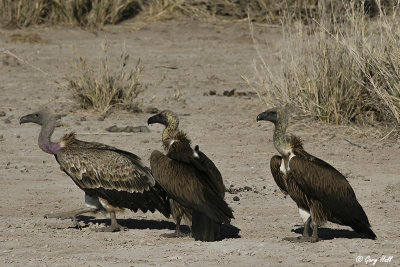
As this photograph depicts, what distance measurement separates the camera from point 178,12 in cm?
2028

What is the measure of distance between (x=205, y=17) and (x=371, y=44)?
26.7ft

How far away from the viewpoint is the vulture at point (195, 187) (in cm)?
779

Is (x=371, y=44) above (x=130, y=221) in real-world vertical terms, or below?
above

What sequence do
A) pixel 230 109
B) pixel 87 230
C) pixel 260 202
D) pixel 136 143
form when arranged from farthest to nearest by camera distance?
1. pixel 230 109
2. pixel 136 143
3. pixel 260 202
4. pixel 87 230

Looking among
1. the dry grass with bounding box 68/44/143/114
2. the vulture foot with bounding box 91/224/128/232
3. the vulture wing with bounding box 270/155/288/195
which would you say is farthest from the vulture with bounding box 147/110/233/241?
the dry grass with bounding box 68/44/143/114

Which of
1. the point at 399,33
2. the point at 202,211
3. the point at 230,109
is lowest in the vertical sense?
the point at 230,109

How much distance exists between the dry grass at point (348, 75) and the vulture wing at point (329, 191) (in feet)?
13.7

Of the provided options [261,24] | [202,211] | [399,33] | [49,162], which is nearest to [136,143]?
[49,162]

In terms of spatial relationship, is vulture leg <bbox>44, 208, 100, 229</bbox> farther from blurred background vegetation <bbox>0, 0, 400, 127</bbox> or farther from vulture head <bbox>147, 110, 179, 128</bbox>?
blurred background vegetation <bbox>0, 0, 400, 127</bbox>

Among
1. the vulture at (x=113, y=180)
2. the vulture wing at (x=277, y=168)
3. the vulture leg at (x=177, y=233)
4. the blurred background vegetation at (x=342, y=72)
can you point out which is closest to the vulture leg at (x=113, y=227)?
the vulture at (x=113, y=180)

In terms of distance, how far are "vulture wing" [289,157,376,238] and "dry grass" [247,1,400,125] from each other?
13.7 ft

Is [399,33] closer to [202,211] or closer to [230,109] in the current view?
[230,109]

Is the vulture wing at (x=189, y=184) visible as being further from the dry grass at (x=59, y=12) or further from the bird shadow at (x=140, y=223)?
the dry grass at (x=59, y=12)

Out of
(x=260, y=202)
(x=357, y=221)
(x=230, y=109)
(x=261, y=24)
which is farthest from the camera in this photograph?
(x=261, y=24)
